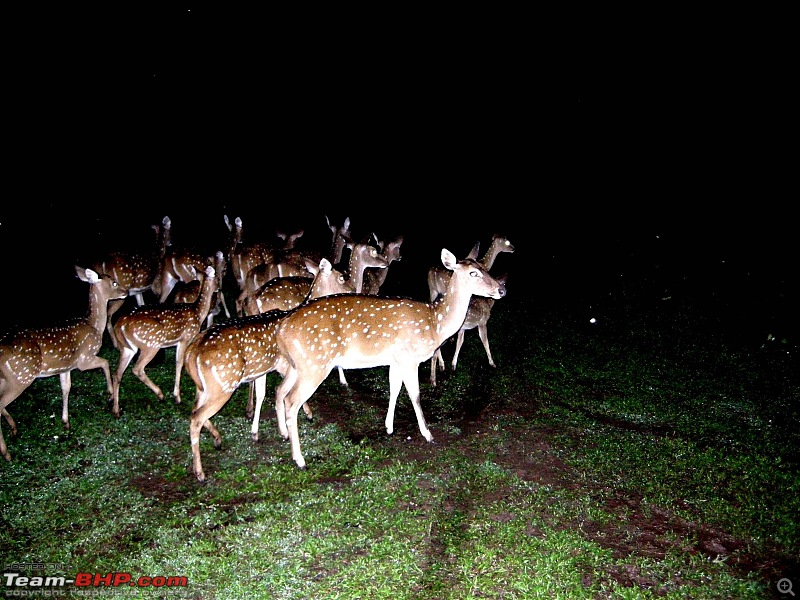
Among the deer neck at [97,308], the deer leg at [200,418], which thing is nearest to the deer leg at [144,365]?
the deer neck at [97,308]

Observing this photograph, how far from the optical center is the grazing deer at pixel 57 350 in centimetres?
705

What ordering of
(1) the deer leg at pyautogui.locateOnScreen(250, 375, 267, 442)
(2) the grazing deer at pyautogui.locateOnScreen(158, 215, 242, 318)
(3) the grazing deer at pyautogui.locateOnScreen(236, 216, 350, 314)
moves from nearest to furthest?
(1) the deer leg at pyautogui.locateOnScreen(250, 375, 267, 442), (3) the grazing deer at pyautogui.locateOnScreen(236, 216, 350, 314), (2) the grazing deer at pyautogui.locateOnScreen(158, 215, 242, 318)

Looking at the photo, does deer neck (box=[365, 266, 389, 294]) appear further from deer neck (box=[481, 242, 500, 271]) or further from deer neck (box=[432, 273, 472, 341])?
deer neck (box=[432, 273, 472, 341])

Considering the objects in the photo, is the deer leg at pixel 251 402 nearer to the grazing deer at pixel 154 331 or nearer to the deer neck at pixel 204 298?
the grazing deer at pixel 154 331

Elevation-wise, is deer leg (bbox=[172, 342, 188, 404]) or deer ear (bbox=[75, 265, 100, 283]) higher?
deer ear (bbox=[75, 265, 100, 283])

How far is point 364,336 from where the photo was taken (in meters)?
7.25

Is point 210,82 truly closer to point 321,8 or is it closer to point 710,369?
point 321,8

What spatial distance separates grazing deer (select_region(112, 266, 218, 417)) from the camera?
8.27 meters

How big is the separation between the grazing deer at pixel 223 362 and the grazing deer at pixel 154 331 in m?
1.57

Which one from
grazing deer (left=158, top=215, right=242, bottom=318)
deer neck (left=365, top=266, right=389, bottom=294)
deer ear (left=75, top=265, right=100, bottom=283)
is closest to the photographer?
deer ear (left=75, top=265, right=100, bottom=283)

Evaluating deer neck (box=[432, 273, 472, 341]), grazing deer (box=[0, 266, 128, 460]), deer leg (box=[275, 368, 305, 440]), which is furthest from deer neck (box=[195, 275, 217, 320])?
deer neck (box=[432, 273, 472, 341])

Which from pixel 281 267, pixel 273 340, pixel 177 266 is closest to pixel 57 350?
pixel 273 340

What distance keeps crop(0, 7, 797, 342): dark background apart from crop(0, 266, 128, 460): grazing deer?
408cm

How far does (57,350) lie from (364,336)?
10.6 feet
